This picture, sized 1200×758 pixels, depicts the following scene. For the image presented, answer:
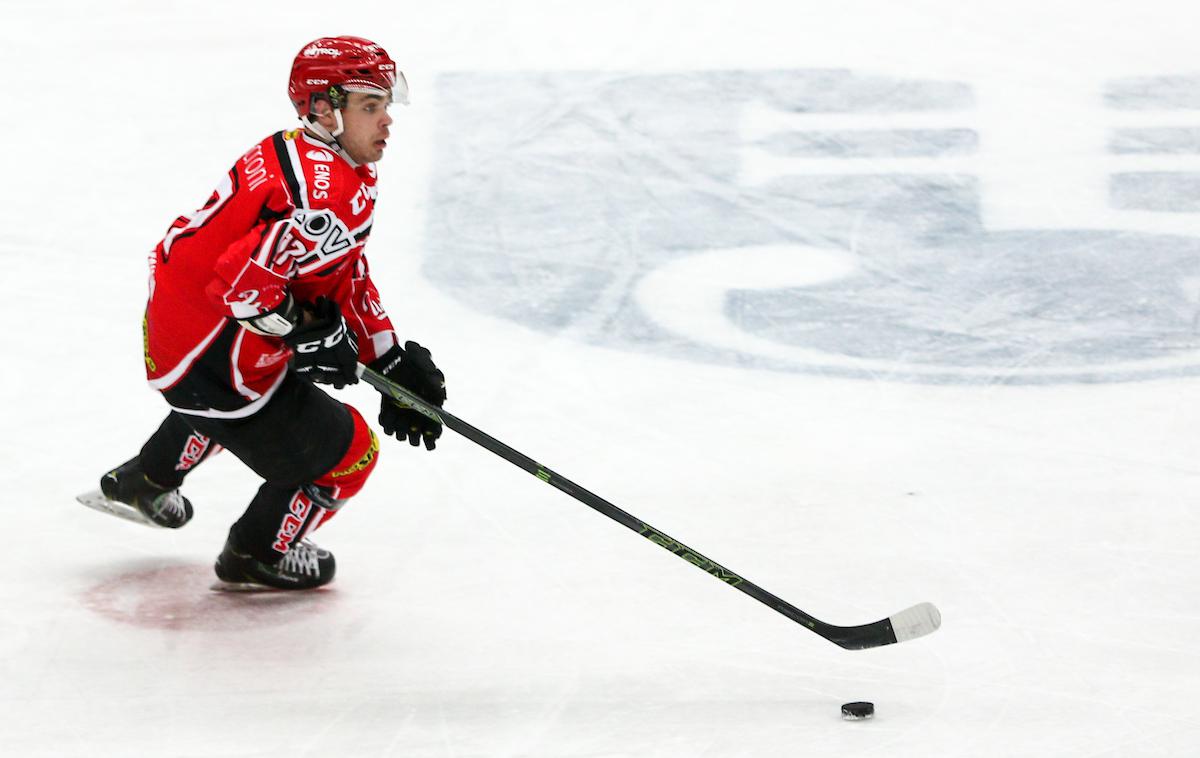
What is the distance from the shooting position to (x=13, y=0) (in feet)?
23.5

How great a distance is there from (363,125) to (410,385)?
1.95 feet

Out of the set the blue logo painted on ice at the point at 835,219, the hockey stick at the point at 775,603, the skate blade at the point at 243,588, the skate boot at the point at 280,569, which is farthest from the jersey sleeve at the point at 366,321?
the blue logo painted on ice at the point at 835,219

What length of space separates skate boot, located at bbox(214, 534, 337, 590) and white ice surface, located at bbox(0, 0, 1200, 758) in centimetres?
5

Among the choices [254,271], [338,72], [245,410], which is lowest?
[245,410]

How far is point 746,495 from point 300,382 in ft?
3.96

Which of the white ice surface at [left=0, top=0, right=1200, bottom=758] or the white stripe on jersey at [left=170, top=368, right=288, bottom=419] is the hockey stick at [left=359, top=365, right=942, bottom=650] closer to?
the white ice surface at [left=0, top=0, right=1200, bottom=758]

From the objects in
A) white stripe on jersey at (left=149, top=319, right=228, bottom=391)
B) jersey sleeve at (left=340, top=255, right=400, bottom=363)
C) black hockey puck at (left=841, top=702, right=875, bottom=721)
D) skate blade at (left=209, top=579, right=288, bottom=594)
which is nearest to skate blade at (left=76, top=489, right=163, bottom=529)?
skate blade at (left=209, top=579, right=288, bottom=594)

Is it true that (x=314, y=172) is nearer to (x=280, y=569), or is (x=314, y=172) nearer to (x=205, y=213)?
(x=205, y=213)

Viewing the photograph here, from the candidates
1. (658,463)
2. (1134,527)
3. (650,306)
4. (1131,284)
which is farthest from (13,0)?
(1134,527)

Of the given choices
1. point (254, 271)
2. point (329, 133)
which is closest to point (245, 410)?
point (254, 271)

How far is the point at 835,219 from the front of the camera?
546 cm

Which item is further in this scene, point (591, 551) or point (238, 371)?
point (591, 551)

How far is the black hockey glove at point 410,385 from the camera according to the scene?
3.32 meters

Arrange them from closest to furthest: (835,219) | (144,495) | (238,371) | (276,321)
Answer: (276,321) → (238,371) → (144,495) → (835,219)
